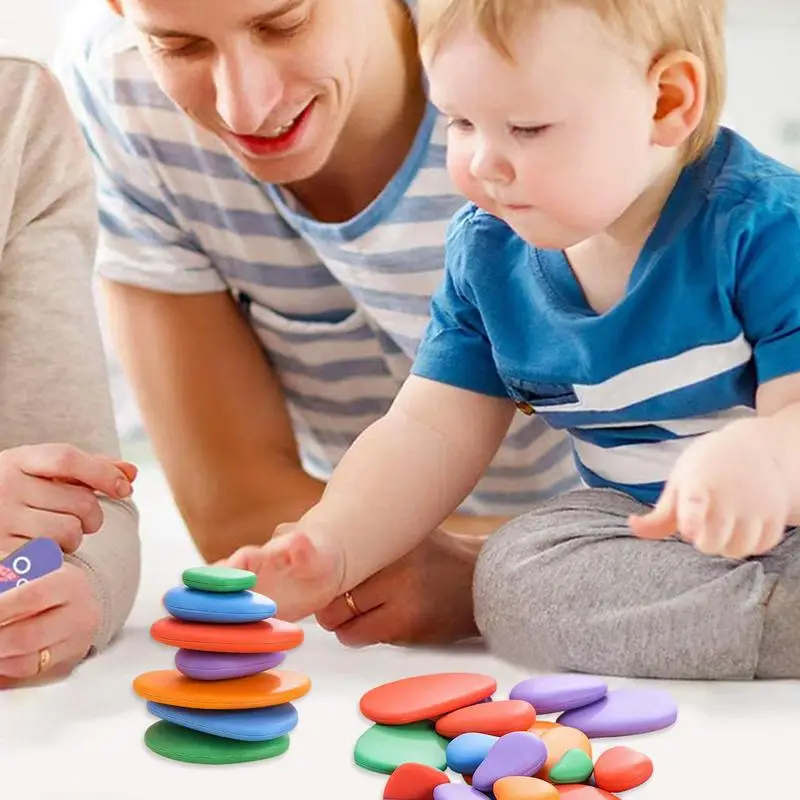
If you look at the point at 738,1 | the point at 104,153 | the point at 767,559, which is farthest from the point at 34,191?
the point at 738,1

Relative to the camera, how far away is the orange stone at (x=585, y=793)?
2.08ft

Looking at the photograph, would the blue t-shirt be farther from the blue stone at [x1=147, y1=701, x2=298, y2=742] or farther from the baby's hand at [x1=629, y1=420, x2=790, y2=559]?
the blue stone at [x1=147, y1=701, x2=298, y2=742]

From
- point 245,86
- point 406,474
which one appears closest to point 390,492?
point 406,474


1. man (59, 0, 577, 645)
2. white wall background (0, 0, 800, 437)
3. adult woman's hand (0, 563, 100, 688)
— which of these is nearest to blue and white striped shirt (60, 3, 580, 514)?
man (59, 0, 577, 645)

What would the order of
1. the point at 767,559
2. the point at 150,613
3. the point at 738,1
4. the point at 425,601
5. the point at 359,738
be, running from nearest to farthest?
the point at 359,738
the point at 767,559
the point at 425,601
the point at 150,613
the point at 738,1

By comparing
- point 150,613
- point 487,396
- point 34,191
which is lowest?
point 150,613

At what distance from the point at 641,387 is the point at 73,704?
381 mm

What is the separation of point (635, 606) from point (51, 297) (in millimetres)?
445

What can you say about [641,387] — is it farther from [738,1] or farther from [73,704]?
[738,1]

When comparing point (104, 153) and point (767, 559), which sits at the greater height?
point (104, 153)

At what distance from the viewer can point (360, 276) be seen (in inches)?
47.1

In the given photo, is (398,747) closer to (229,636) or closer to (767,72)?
(229,636)

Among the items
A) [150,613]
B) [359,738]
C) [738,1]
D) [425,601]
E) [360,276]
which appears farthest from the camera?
[738,1]

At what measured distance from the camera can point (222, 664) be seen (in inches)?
28.4
